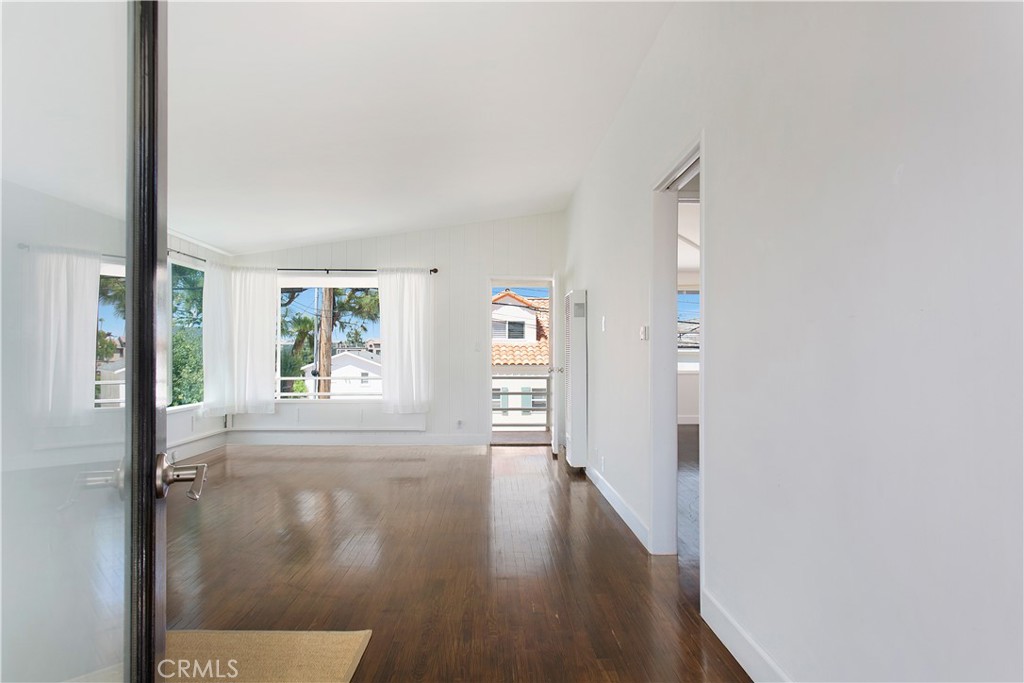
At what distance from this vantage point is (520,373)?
7480 mm

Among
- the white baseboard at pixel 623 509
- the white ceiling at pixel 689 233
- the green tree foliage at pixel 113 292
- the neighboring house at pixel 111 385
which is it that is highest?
the white ceiling at pixel 689 233

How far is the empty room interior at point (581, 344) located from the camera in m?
0.86

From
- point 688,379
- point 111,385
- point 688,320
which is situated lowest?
point 688,379

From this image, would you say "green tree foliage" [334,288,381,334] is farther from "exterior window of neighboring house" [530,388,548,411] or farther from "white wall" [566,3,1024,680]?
"white wall" [566,3,1024,680]

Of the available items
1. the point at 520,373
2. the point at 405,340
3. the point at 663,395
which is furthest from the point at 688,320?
the point at 663,395

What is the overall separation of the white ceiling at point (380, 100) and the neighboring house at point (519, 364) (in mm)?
2737

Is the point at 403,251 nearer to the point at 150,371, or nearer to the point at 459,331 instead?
the point at 459,331

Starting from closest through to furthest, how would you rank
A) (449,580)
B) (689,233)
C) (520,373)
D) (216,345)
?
(449,580) → (216,345) → (689,233) → (520,373)

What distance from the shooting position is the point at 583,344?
17.1 feet

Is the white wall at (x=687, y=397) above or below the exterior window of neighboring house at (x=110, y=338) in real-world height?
below

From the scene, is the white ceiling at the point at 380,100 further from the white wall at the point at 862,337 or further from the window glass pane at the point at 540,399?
the window glass pane at the point at 540,399

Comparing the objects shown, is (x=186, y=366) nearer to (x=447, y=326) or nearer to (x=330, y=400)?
(x=330, y=400)

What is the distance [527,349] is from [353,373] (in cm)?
241

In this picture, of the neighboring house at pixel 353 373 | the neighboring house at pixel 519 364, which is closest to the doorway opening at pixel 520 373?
the neighboring house at pixel 519 364
